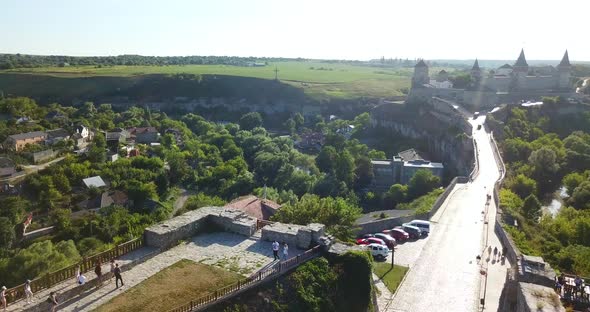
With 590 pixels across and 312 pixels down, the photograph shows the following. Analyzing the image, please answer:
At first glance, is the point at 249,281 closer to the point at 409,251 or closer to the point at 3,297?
the point at 3,297

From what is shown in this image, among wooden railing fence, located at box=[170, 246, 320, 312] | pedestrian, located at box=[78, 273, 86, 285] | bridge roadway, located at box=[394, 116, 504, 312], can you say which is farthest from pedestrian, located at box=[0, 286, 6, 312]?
bridge roadway, located at box=[394, 116, 504, 312]

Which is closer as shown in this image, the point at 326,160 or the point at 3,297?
the point at 3,297

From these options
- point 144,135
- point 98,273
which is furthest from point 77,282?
point 144,135

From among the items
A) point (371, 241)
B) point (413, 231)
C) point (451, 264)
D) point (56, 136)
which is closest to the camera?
point (451, 264)

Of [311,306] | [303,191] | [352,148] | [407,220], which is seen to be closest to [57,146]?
[303,191]

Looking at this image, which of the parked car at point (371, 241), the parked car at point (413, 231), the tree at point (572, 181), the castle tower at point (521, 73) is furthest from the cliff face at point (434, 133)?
the parked car at point (371, 241)

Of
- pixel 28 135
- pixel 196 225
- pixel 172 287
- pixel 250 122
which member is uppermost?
pixel 196 225

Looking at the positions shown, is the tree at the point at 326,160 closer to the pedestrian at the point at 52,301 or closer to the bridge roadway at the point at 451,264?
the bridge roadway at the point at 451,264
